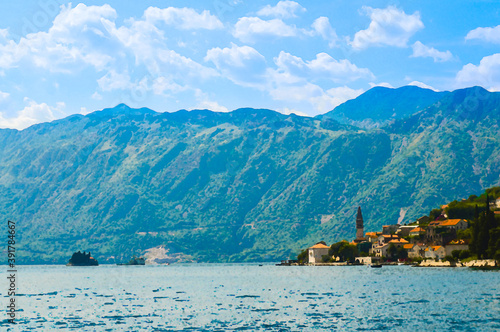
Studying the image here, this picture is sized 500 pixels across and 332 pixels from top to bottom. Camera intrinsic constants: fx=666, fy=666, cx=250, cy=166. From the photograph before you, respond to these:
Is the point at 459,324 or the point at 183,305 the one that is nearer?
the point at 459,324

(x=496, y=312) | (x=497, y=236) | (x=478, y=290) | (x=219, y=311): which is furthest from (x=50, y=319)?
(x=497, y=236)

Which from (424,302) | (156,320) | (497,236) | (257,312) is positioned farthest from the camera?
(497,236)

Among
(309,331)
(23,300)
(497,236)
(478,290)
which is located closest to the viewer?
(309,331)

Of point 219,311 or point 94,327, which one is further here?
point 219,311

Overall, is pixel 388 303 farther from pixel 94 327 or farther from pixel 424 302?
pixel 94 327

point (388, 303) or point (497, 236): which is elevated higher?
point (497, 236)

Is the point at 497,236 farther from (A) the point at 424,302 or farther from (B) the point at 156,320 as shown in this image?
(B) the point at 156,320

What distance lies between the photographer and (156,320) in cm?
8138

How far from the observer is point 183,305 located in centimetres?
10188

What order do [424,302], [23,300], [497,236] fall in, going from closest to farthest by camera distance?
1. [424,302]
2. [23,300]
3. [497,236]

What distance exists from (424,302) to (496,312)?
17151mm

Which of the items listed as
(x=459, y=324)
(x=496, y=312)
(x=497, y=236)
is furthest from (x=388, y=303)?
Answer: (x=497, y=236)

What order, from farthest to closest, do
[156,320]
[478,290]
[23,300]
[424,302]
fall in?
[23,300]
[478,290]
[424,302]
[156,320]

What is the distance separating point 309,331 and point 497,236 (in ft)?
473
